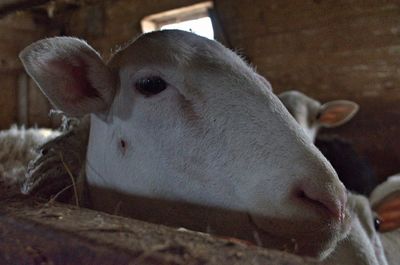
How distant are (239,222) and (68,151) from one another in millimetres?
1125

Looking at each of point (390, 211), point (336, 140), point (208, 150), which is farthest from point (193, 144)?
point (336, 140)

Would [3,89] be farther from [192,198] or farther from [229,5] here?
[192,198]

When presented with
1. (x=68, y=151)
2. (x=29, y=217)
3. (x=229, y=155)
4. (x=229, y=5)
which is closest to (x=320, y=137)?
(x=229, y=5)

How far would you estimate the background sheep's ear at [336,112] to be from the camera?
4.66m

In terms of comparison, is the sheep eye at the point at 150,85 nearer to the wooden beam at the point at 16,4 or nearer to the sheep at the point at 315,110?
the wooden beam at the point at 16,4

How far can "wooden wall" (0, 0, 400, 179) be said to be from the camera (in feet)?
15.3

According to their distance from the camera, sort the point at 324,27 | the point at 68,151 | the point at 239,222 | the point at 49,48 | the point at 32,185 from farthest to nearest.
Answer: the point at 324,27, the point at 68,151, the point at 32,185, the point at 49,48, the point at 239,222

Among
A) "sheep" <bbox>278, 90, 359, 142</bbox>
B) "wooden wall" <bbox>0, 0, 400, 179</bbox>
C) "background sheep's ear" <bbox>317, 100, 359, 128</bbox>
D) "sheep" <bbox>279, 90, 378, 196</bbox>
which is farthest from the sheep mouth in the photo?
"wooden wall" <bbox>0, 0, 400, 179</bbox>

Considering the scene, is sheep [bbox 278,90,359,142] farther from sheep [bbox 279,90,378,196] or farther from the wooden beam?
the wooden beam

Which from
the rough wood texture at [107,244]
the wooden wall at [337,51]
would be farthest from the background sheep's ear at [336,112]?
the rough wood texture at [107,244]

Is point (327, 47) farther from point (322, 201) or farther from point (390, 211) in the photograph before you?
point (322, 201)

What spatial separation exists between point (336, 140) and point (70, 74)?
3.33 meters

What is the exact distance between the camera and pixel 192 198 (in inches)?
58.0

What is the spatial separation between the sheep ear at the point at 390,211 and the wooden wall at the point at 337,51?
239cm
